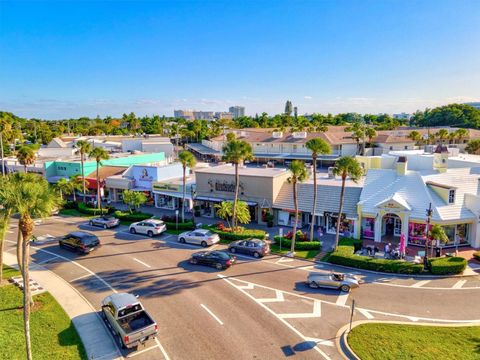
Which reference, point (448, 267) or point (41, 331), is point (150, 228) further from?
point (448, 267)

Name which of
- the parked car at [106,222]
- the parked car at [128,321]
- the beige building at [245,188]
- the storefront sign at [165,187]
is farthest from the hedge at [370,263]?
the parked car at [106,222]

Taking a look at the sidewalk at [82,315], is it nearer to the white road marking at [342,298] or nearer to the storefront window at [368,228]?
the white road marking at [342,298]

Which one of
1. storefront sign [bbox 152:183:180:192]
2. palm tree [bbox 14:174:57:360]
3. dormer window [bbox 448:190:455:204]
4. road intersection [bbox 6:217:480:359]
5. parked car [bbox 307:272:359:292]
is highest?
palm tree [bbox 14:174:57:360]

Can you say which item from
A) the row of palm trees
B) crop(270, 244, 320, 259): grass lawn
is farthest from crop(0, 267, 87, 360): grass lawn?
crop(270, 244, 320, 259): grass lawn

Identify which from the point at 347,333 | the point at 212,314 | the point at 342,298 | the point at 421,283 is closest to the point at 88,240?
the point at 212,314

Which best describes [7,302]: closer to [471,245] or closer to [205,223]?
[205,223]

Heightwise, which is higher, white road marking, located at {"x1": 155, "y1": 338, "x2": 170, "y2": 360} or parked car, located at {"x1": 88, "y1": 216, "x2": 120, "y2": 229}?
parked car, located at {"x1": 88, "y1": 216, "x2": 120, "y2": 229}

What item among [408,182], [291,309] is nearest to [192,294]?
[291,309]

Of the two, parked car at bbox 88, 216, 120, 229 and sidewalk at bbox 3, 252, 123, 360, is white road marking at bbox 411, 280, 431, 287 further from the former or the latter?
parked car at bbox 88, 216, 120, 229
